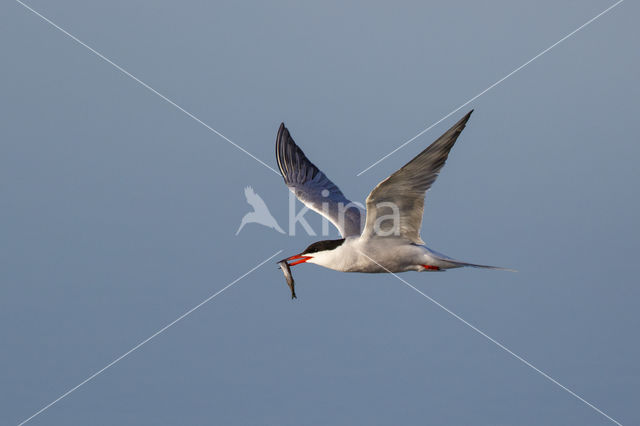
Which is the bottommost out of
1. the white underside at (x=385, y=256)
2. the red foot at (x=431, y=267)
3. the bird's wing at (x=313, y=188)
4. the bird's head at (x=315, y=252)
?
the red foot at (x=431, y=267)

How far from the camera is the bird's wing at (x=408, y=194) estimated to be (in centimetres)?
732

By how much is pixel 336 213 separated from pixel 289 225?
26.6 inches

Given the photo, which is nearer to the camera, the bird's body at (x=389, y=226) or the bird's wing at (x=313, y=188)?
the bird's body at (x=389, y=226)

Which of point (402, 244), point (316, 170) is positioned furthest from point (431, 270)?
point (316, 170)

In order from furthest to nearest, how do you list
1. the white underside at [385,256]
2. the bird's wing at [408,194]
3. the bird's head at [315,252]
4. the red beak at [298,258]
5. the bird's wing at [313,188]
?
1. the bird's wing at [313,188]
2. the red beak at [298,258]
3. the bird's head at [315,252]
4. the white underside at [385,256]
5. the bird's wing at [408,194]

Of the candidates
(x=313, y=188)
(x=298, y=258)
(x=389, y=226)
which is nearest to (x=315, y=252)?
(x=298, y=258)

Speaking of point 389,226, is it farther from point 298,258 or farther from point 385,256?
point 298,258

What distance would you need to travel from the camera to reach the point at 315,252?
901 centimetres

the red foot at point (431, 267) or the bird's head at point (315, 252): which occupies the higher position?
the bird's head at point (315, 252)

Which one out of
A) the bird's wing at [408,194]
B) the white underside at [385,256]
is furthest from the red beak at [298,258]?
the bird's wing at [408,194]

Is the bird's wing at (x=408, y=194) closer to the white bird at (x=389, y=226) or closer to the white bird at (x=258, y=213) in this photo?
the white bird at (x=389, y=226)

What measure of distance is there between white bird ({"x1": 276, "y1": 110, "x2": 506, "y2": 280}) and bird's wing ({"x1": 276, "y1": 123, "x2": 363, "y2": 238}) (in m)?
0.01

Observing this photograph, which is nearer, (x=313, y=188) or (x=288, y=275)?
(x=288, y=275)

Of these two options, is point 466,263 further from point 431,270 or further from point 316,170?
point 316,170
